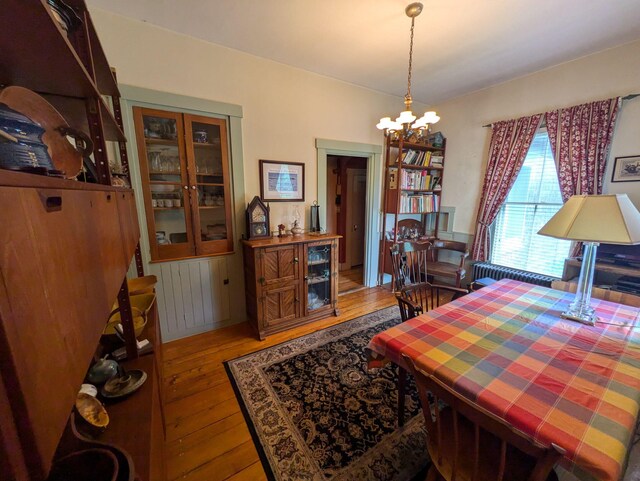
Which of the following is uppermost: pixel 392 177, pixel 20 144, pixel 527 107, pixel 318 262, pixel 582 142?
pixel 527 107

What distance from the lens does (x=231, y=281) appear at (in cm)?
271

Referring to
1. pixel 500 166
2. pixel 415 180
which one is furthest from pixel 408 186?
pixel 500 166

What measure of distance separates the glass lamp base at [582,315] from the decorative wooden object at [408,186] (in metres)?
2.11

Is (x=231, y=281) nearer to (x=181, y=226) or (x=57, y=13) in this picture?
(x=181, y=226)

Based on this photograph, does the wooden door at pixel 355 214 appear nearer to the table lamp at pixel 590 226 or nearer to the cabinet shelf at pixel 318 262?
the cabinet shelf at pixel 318 262

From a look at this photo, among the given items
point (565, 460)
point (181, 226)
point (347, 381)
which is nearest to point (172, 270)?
point (181, 226)

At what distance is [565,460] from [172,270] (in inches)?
106

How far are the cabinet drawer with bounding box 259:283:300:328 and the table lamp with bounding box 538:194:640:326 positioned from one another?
2.08 metres

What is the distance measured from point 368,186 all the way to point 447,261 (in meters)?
1.67

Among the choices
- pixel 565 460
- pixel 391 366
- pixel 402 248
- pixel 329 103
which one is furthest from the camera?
pixel 329 103

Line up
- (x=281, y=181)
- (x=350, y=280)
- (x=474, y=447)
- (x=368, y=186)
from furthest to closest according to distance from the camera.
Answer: (x=350, y=280) < (x=368, y=186) < (x=281, y=181) < (x=474, y=447)

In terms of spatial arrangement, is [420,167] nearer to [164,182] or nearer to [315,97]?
[315,97]

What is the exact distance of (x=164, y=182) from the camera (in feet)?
7.54

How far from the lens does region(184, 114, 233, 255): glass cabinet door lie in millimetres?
2393
